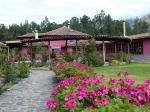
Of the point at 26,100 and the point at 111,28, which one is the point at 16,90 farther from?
the point at 111,28

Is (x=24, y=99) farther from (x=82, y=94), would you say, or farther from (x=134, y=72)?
(x=134, y=72)

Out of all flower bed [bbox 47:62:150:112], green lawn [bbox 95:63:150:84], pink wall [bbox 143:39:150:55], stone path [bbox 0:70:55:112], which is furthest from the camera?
pink wall [bbox 143:39:150:55]

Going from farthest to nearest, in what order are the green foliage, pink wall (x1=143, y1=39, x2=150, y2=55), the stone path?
the green foliage
pink wall (x1=143, y1=39, x2=150, y2=55)
the stone path

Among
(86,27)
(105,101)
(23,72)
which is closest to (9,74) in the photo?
(23,72)

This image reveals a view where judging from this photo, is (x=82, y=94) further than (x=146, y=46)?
No

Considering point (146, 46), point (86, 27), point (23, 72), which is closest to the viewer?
point (23, 72)

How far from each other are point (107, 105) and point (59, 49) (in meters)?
47.4

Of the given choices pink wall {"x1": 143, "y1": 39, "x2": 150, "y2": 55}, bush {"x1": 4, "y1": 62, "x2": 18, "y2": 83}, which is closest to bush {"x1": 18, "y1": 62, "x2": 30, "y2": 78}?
bush {"x1": 4, "y1": 62, "x2": 18, "y2": 83}

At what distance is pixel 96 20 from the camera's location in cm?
10588

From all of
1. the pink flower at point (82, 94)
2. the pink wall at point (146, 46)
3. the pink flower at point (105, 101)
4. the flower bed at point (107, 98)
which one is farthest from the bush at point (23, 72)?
the pink wall at point (146, 46)

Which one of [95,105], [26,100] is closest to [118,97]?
[95,105]

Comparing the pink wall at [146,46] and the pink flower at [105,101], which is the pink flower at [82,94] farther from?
the pink wall at [146,46]

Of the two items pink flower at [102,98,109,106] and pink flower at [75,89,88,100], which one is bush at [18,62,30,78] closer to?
pink flower at [75,89,88,100]

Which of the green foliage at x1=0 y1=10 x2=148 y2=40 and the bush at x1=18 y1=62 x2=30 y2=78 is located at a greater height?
the green foliage at x1=0 y1=10 x2=148 y2=40
